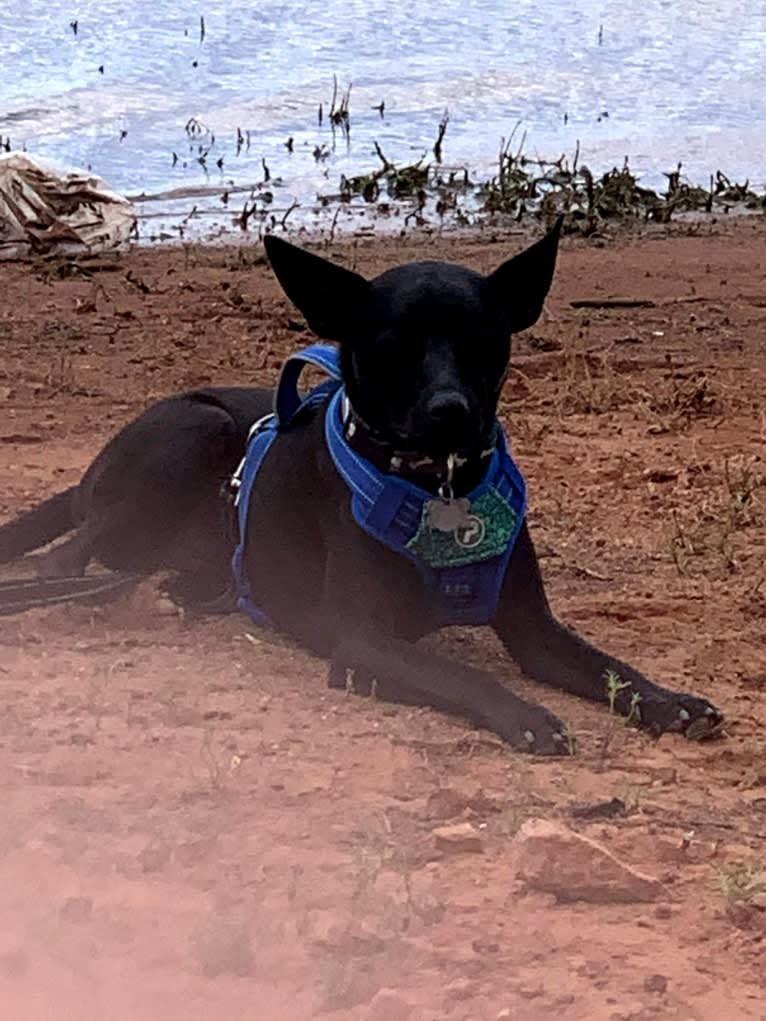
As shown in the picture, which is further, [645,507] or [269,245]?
[645,507]

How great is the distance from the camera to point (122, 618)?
5086 mm

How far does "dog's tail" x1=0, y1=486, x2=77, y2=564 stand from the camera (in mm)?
5555

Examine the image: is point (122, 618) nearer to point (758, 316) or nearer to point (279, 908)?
point (279, 908)

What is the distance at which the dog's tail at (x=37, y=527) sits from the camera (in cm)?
555

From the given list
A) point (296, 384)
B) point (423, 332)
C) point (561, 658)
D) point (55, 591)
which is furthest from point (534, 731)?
point (55, 591)

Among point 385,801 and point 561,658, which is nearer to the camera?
point 385,801

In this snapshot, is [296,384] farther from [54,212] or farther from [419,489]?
[54,212]

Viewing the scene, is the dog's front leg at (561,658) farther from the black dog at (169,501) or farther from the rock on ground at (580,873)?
the rock on ground at (580,873)

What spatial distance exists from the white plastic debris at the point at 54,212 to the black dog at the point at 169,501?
5628mm

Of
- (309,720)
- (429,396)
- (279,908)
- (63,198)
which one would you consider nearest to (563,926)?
(279,908)

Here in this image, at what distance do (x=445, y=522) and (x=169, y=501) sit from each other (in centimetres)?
110

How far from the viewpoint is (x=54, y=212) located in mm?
11141

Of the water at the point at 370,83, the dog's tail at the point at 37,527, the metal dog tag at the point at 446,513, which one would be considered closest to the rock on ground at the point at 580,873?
the metal dog tag at the point at 446,513

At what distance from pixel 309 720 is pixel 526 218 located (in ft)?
27.5
